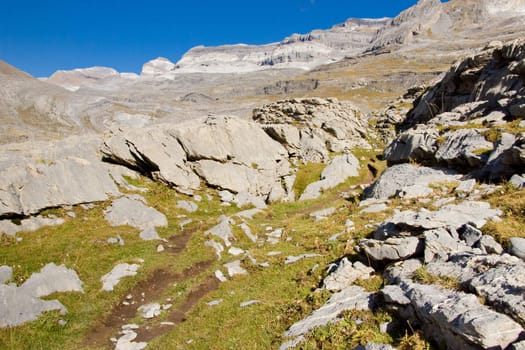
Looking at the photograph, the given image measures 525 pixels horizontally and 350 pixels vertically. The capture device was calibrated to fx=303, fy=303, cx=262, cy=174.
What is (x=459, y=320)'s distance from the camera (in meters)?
7.58

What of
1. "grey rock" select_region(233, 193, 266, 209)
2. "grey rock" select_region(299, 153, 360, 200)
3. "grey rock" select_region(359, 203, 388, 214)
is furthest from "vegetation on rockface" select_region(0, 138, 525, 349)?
"grey rock" select_region(299, 153, 360, 200)

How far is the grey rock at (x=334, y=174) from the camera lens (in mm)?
36938

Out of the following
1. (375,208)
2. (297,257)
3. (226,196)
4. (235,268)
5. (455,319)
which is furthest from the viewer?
(226,196)

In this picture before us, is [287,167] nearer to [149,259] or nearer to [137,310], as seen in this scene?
[149,259]

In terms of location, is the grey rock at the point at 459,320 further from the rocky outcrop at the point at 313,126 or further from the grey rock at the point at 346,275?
the rocky outcrop at the point at 313,126

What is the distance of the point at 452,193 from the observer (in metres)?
20.3

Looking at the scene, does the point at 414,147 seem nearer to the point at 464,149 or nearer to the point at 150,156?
the point at 464,149

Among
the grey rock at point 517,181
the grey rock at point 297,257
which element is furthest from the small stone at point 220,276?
the grey rock at point 517,181

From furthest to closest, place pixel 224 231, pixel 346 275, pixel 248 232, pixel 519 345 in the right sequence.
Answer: pixel 248 232 → pixel 224 231 → pixel 346 275 → pixel 519 345

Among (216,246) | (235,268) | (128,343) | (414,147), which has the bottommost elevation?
(235,268)

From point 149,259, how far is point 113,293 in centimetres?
375

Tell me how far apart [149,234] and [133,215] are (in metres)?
3.04

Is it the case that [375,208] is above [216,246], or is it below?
above

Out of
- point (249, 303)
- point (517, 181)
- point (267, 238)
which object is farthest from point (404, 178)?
point (249, 303)
